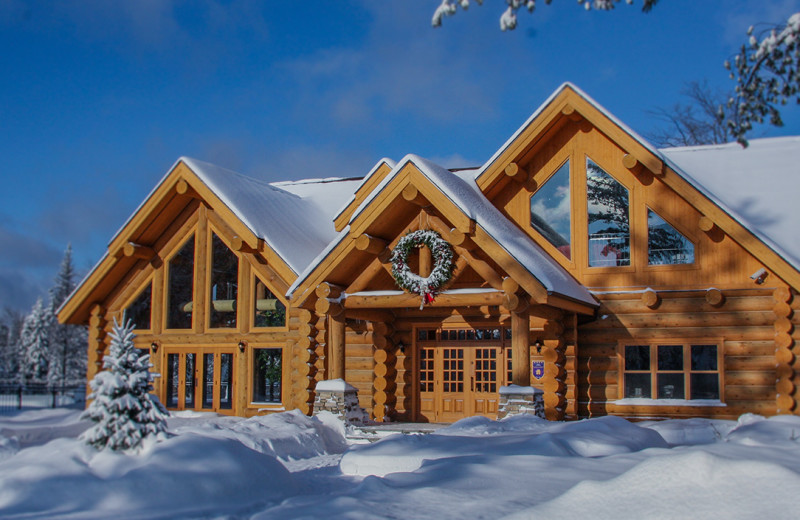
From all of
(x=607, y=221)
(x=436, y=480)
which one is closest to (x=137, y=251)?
(x=607, y=221)

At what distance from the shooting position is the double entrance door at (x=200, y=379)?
758 inches

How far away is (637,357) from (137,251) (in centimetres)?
1183

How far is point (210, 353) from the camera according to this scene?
63.9ft

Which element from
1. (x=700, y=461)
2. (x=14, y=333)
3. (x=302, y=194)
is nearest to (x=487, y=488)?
(x=700, y=461)

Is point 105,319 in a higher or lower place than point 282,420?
higher

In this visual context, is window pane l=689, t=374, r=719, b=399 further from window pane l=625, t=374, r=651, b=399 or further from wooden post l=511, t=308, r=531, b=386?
wooden post l=511, t=308, r=531, b=386

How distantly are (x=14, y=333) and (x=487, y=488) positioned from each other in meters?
91.4

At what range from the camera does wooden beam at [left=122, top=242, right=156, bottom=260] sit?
19484 mm

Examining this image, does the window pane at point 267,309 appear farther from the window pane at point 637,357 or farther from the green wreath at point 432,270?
the window pane at point 637,357

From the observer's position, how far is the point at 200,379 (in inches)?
766

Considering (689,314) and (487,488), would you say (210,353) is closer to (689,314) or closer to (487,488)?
(689,314)

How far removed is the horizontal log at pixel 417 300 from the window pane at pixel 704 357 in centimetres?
436

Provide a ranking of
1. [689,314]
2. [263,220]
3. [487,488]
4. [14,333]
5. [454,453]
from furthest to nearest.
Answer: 1. [14,333]
2. [263,220]
3. [689,314]
4. [454,453]
5. [487,488]

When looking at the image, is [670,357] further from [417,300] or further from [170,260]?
[170,260]
